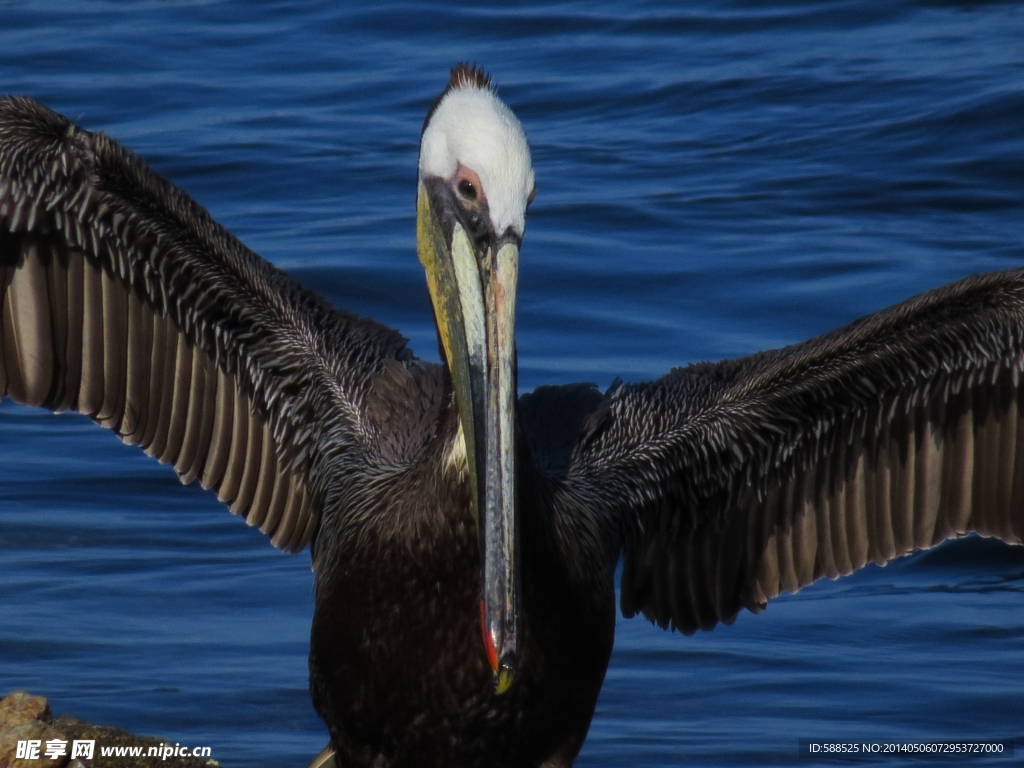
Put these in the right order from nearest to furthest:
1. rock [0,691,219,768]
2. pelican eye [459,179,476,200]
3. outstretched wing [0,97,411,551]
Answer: pelican eye [459,179,476,200] → rock [0,691,219,768] → outstretched wing [0,97,411,551]

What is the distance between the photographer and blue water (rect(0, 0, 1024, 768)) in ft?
23.9

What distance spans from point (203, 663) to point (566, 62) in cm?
904

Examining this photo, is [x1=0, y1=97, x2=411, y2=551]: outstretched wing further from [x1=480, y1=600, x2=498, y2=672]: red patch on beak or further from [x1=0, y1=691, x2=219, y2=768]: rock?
[x1=480, y1=600, x2=498, y2=672]: red patch on beak

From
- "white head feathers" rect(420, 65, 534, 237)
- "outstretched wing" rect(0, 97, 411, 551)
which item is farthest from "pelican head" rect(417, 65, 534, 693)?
"outstretched wing" rect(0, 97, 411, 551)

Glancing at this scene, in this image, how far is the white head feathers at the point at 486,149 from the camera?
14.6 feet

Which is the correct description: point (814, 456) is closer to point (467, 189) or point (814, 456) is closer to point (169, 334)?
point (467, 189)

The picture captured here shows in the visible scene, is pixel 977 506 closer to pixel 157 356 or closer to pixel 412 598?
pixel 412 598

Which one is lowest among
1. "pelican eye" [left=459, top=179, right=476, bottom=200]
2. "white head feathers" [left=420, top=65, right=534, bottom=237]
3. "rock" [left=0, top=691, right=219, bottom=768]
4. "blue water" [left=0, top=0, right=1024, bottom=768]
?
"blue water" [left=0, top=0, right=1024, bottom=768]

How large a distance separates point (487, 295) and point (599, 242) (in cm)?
718

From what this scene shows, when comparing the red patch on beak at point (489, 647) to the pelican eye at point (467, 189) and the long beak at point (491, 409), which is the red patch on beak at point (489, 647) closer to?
the long beak at point (491, 409)

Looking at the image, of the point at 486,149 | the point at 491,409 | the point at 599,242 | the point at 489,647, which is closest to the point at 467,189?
the point at 486,149

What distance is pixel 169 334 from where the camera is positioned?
628cm

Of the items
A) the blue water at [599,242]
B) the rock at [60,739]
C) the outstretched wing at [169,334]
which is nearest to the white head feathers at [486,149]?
the outstretched wing at [169,334]

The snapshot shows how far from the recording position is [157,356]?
6340 mm
